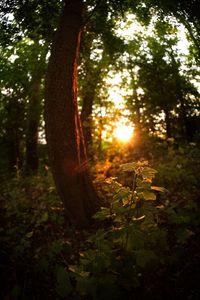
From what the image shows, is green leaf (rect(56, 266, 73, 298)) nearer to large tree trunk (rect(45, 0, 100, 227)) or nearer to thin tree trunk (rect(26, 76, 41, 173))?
large tree trunk (rect(45, 0, 100, 227))

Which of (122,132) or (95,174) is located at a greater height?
(122,132)

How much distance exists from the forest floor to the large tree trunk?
0.61 m

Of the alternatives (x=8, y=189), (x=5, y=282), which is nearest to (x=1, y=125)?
(x=8, y=189)

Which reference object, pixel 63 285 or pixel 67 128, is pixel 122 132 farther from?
pixel 63 285

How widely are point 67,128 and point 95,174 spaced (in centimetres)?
466

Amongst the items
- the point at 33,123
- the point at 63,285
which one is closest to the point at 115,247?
the point at 63,285

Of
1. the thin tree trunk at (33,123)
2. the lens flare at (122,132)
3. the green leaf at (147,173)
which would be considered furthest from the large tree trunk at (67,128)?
the lens flare at (122,132)

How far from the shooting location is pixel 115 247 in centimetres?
480

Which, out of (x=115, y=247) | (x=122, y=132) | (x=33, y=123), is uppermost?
(x=33, y=123)

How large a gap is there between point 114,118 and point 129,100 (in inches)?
112

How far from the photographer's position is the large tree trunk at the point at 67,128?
6340mm

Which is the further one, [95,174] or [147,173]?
[95,174]

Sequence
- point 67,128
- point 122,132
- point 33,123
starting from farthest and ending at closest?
point 122,132, point 33,123, point 67,128

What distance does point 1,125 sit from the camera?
1828 cm
